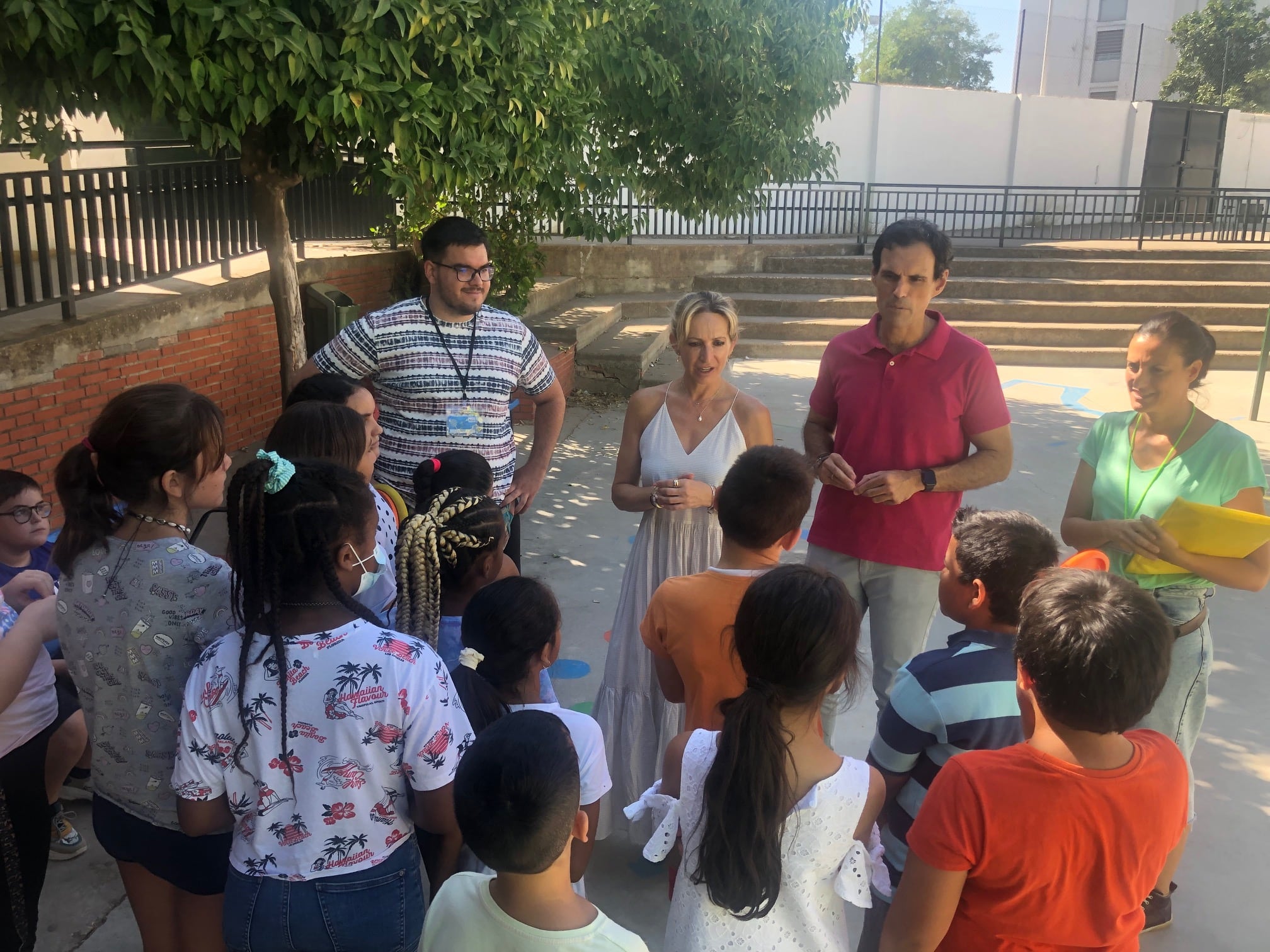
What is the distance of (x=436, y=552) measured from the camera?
88.7 inches

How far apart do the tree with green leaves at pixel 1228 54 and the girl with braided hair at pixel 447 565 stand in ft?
99.6

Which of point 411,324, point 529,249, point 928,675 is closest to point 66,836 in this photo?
point 411,324

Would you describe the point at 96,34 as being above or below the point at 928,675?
above

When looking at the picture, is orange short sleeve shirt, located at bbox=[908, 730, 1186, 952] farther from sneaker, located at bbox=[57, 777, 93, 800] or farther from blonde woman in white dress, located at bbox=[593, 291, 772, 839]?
sneaker, located at bbox=[57, 777, 93, 800]

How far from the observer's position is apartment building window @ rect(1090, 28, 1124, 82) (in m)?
35.1

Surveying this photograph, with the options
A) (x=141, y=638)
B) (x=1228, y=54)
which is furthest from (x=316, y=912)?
(x=1228, y=54)

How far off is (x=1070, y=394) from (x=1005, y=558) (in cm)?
961

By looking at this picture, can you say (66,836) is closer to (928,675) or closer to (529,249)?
(928,675)

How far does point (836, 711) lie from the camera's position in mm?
2783

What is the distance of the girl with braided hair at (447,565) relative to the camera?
225 centimetres

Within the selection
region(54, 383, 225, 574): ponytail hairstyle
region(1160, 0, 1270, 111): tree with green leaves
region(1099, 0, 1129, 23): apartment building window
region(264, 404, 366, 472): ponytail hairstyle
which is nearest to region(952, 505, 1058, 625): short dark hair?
region(264, 404, 366, 472): ponytail hairstyle

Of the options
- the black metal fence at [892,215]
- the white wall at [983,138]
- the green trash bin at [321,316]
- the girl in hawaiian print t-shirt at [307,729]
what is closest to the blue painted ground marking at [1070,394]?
the black metal fence at [892,215]

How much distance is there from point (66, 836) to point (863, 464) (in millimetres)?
2617

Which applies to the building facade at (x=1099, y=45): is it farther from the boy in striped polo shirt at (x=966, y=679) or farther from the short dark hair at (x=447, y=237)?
the boy in striped polo shirt at (x=966, y=679)
